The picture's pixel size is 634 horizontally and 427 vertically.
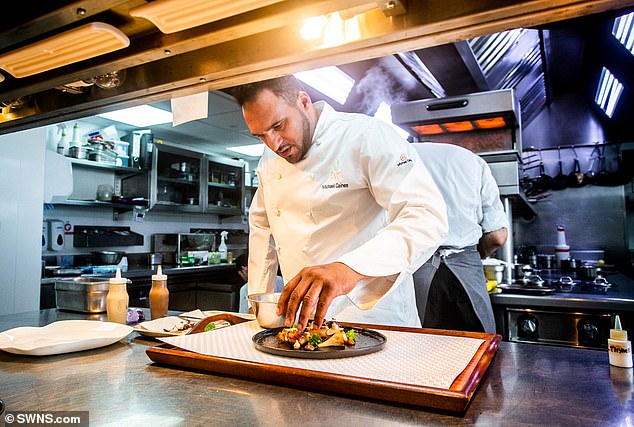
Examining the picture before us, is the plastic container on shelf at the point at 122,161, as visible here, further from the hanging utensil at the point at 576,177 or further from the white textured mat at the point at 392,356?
the hanging utensil at the point at 576,177

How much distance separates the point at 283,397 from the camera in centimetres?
81

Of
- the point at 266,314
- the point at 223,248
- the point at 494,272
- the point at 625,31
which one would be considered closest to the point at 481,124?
the point at 494,272

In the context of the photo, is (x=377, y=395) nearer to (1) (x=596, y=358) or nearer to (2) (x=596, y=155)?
(1) (x=596, y=358)

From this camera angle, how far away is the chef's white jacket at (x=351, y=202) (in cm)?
141

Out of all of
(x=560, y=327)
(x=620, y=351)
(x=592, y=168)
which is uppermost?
(x=592, y=168)

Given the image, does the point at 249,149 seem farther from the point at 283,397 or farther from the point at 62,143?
the point at 283,397

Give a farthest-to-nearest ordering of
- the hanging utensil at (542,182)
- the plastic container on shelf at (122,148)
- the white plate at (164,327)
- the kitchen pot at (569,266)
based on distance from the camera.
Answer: the hanging utensil at (542,182), the plastic container on shelf at (122,148), the kitchen pot at (569,266), the white plate at (164,327)

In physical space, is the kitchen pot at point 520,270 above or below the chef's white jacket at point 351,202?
below

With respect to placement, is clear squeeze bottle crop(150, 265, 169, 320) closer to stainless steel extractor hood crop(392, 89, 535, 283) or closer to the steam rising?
stainless steel extractor hood crop(392, 89, 535, 283)

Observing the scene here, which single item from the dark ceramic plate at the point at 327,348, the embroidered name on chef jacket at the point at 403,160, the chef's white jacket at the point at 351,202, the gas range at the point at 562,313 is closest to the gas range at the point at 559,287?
the gas range at the point at 562,313

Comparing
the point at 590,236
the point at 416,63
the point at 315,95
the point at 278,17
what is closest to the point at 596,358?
the point at 278,17

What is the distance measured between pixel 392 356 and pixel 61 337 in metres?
0.95

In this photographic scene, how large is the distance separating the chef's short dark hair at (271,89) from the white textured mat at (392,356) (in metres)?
0.84

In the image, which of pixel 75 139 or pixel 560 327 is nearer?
pixel 560 327
